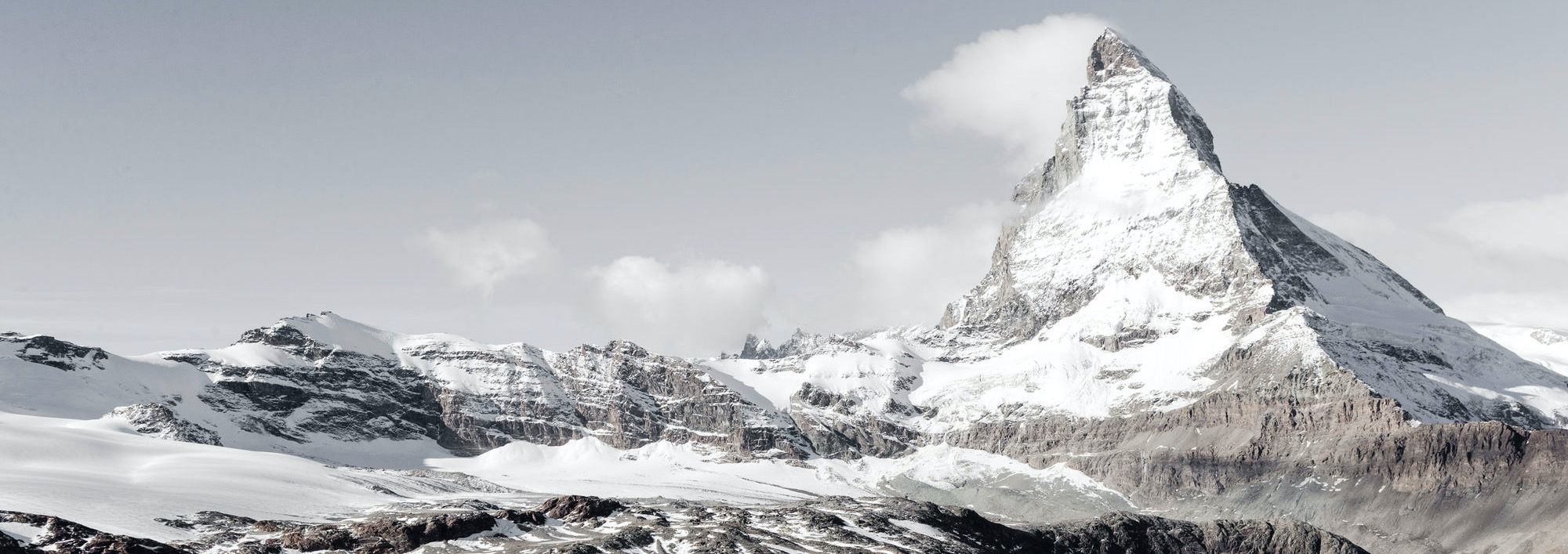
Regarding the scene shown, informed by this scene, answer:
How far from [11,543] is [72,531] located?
14925 mm

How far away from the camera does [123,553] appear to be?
19275cm

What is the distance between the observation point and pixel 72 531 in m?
199

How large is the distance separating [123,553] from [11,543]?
14.7 m

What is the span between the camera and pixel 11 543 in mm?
184500

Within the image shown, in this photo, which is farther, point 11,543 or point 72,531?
point 72,531

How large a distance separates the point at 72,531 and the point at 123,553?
1326cm
